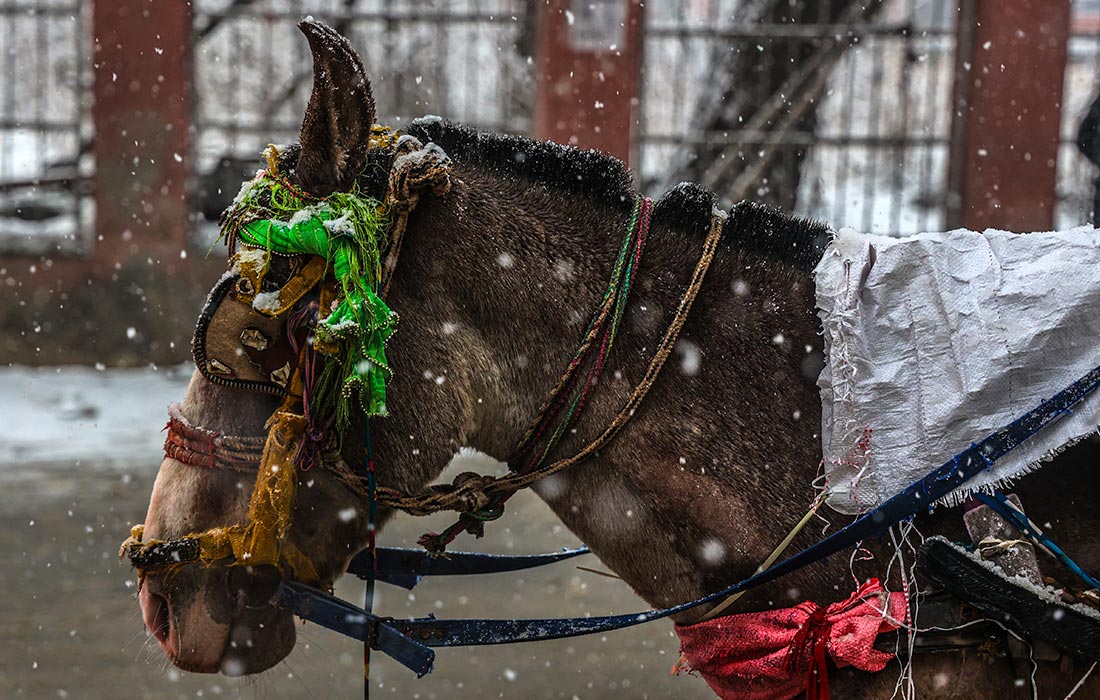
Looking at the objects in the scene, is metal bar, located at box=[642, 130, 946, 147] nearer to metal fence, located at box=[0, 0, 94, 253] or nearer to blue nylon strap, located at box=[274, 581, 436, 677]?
metal fence, located at box=[0, 0, 94, 253]

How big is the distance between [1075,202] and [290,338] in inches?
354

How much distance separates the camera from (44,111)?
921cm

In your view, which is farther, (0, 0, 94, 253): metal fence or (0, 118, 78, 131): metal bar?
(0, 118, 78, 131): metal bar

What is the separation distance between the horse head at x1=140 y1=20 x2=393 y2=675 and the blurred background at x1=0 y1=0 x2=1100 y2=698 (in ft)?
15.7

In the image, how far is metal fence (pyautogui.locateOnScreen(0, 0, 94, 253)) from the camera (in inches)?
343

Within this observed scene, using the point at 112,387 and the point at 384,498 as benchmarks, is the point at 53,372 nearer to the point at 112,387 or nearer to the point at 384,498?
the point at 112,387

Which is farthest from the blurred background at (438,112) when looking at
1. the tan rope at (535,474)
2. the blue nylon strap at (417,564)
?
the tan rope at (535,474)

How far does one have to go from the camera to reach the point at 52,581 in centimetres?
457

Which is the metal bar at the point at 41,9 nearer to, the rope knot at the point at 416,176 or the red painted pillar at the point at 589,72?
the red painted pillar at the point at 589,72

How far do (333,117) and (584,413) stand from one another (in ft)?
2.05

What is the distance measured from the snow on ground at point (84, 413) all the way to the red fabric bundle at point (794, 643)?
17.2ft

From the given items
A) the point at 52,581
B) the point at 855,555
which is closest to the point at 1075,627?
the point at 855,555

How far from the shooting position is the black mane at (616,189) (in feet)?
6.28

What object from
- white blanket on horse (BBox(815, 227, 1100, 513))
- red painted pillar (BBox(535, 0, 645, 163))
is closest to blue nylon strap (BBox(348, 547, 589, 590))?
white blanket on horse (BBox(815, 227, 1100, 513))
